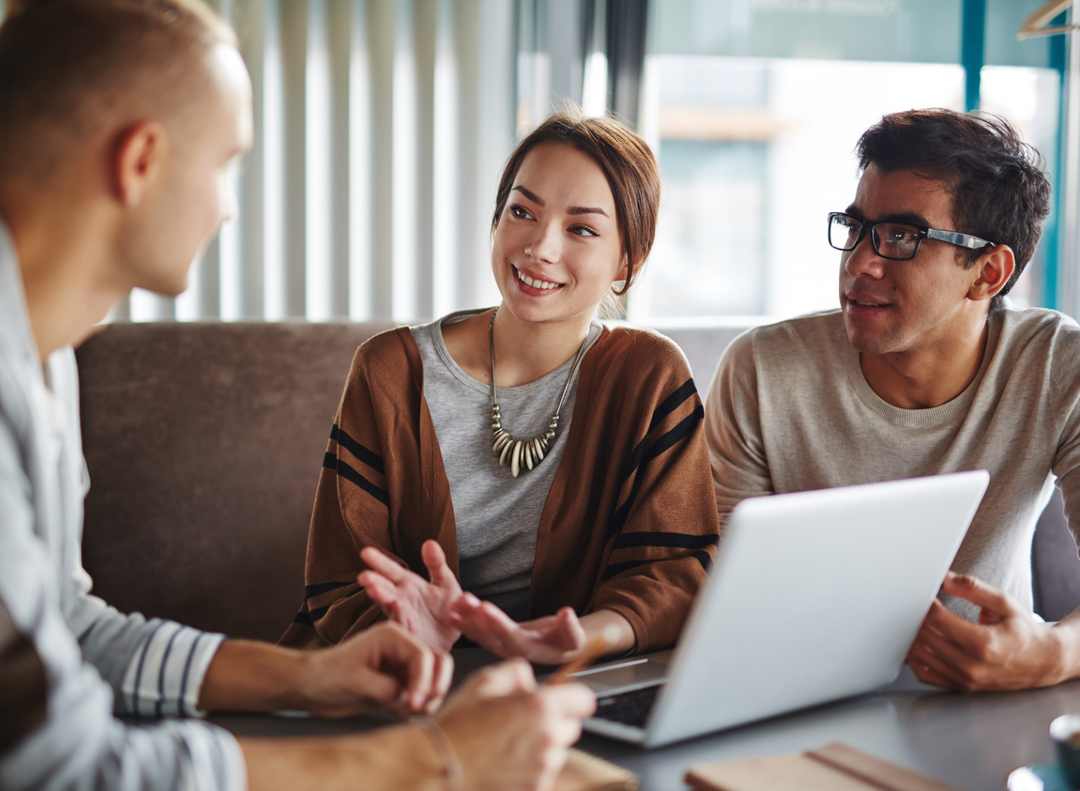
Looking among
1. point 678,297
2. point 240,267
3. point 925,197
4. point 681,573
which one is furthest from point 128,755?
point 678,297

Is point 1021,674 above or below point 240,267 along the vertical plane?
below

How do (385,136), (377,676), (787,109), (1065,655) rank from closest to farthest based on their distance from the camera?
(377,676) → (1065,655) → (385,136) → (787,109)

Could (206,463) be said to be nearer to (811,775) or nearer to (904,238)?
(904,238)

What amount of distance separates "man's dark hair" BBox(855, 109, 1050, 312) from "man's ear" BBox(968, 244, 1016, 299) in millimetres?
18

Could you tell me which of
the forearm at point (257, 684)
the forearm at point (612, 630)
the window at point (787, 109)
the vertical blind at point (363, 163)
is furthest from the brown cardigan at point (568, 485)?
the window at point (787, 109)

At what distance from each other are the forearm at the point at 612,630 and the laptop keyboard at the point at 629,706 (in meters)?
0.14

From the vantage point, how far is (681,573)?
1.21 metres

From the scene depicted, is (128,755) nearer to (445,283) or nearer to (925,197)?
(925,197)

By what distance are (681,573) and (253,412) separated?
128cm

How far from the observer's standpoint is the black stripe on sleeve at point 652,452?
133cm

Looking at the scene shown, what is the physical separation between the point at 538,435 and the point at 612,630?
461mm

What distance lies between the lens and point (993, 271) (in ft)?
4.90

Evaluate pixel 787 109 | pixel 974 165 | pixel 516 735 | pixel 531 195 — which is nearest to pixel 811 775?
pixel 516 735

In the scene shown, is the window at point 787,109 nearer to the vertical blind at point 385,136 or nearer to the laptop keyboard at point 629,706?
the vertical blind at point 385,136
